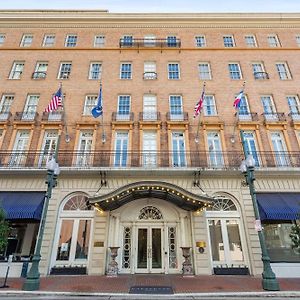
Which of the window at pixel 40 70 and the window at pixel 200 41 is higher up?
the window at pixel 200 41

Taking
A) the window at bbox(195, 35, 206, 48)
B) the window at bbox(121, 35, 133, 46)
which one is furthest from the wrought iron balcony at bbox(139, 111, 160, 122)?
the window at bbox(195, 35, 206, 48)

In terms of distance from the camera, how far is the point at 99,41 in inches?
834

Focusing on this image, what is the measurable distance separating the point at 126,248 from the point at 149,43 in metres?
17.2

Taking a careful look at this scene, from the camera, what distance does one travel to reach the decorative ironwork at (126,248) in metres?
13.2

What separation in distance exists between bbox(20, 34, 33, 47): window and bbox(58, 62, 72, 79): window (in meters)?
4.41

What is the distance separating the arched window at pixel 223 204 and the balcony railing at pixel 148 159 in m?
2.05

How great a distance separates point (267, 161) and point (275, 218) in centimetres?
420

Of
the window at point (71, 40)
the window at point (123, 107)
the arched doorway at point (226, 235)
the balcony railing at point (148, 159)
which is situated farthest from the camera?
the window at point (71, 40)

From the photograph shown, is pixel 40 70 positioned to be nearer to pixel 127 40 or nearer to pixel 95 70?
pixel 95 70

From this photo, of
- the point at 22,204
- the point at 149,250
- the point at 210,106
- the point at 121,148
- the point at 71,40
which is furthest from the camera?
the point at 71,40

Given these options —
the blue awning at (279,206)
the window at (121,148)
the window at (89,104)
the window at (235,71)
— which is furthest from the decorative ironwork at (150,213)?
the window at (235,71)

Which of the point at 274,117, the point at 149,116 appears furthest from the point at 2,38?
the point at 274,117

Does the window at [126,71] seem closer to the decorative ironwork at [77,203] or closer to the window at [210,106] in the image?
the window at [210,106]

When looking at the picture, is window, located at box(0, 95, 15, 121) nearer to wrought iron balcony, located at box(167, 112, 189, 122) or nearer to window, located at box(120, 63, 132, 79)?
window, located at box(120, 63, 132, 79)
